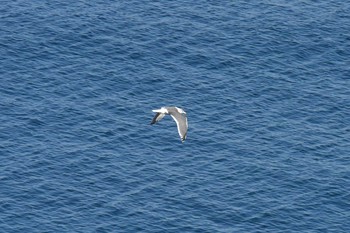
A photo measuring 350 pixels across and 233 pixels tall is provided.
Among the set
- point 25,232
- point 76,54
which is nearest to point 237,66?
point 76,54

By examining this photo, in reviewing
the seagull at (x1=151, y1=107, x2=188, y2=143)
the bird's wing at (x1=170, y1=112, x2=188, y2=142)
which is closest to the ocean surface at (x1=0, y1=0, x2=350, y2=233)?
the seagull at (x1=151, y1=107, x2=188, y2=143)

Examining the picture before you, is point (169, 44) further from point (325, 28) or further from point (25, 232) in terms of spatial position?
point (25, 232)

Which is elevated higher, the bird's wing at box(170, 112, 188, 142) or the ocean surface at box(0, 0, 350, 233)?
the ocean surface at box(0, 0, 350, 233)

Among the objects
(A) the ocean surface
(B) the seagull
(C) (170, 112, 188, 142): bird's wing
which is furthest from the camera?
(A) the ocean surface

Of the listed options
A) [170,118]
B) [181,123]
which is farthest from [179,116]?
[170,118]

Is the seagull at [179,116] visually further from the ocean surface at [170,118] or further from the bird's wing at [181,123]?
the ocean surface at [170,118]

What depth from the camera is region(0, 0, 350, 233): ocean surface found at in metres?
144

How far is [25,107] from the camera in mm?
162875

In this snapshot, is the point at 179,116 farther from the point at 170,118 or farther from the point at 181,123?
the point at 170,118

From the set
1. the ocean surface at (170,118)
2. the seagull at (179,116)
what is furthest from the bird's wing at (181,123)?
the ocean surface at (170,118)

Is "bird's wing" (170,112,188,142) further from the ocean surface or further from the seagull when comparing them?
the ocean surface

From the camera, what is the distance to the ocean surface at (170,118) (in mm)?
144375

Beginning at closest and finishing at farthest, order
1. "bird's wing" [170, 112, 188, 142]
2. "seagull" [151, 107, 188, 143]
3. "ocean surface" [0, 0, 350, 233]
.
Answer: "bird's wing" [170, 112, 188, 142] → "seagull" [151, 107, 188, 143] → "ocean surface" [0, 0, 350, 233]

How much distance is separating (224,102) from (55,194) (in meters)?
33.5
